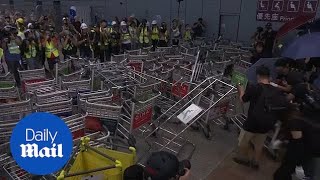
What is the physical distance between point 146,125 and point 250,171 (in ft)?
7.01

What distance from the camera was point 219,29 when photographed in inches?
668

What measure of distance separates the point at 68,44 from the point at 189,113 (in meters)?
6.46

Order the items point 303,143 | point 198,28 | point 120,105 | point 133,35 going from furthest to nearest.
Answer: point 198,28 < point 133,35 < point 120,105 < point 303,143

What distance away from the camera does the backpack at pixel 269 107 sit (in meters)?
4.87

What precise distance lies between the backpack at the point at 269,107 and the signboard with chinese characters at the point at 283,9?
9.04m

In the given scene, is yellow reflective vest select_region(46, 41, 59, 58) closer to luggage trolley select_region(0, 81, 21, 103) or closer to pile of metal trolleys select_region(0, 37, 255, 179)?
pile of metal trolleys select_region(0, 37, 255, 179)

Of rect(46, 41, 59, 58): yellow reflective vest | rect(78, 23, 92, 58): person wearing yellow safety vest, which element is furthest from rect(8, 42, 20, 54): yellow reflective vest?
rect(78, 23, 92, 58): person wearing yellow safety vest

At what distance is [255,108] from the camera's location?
507 cm

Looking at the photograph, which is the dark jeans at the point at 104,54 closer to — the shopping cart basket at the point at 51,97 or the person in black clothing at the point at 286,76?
the shopping cart basket at the point at 51,97

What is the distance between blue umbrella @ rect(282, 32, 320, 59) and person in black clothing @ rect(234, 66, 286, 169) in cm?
190

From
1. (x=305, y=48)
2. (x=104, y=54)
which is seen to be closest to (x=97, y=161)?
(x=305, y=48)

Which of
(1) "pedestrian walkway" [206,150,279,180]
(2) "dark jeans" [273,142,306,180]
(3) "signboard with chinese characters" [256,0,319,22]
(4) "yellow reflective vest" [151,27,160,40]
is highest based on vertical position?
(3) "signboard with chinese characters" [256,0,319,22]

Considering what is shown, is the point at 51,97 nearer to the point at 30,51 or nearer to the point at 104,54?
the point at 30,51

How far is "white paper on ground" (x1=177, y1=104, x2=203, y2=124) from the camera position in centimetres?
579
